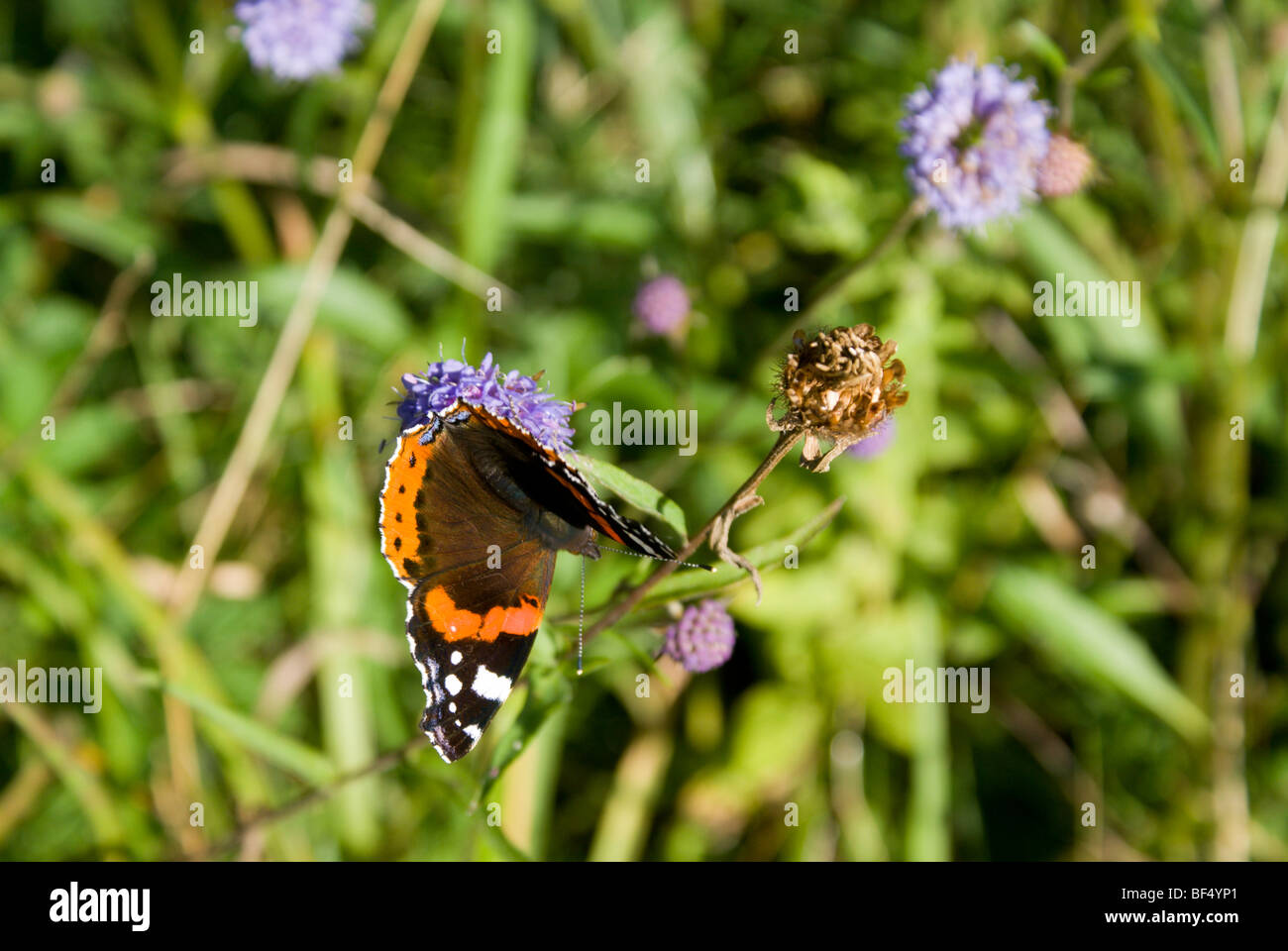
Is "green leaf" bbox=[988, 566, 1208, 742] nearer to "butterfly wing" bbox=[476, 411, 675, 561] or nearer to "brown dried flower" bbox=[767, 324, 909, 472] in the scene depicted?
"brown dried flower" bbox=[767, 324, 909, 472]

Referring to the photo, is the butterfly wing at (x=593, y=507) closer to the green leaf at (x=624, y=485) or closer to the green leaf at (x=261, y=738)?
the green leaf at (x=624, y=485)

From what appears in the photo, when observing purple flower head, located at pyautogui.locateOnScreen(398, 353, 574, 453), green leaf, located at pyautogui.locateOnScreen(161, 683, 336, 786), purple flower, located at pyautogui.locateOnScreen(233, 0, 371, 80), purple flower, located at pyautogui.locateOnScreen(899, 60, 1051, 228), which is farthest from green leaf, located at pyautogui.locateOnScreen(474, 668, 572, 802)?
purple flower, located at pyautogui.locateOnScreen(233, 0, 371, 80)

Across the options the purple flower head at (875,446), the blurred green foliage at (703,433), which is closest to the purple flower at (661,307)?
the blurred green foliage at (703,433)

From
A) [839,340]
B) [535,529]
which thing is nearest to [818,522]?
[839,340]

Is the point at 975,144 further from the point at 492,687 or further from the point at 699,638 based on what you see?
the point at 492,687

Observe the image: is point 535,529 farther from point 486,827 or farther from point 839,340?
point 839,340

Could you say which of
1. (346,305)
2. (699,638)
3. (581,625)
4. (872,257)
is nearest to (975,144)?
(872,257)
